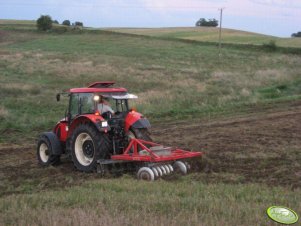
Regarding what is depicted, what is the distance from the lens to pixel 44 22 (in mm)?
74625

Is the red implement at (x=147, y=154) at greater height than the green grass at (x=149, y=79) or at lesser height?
greater

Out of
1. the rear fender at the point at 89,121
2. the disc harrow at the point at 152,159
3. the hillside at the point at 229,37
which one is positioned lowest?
the hillside at the point at 229,37

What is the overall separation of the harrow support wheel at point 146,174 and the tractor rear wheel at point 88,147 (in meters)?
0.95

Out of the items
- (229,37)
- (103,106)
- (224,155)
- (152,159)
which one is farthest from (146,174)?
(229,37)

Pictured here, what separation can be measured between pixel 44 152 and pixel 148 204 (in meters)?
5.25

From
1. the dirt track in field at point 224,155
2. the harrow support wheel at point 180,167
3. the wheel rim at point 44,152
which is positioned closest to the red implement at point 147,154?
the harrow support wheel at point 180,167

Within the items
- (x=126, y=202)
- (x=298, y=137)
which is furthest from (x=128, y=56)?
(x=126, y=202)

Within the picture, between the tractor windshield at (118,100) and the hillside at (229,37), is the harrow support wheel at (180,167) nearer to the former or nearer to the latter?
the tractor windshield at (118,100)

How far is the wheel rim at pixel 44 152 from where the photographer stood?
11469mm

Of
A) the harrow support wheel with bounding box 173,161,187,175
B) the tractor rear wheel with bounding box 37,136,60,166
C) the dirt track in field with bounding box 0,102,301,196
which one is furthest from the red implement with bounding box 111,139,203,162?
the tractor rear wheel with bounding box 37,136,60,166

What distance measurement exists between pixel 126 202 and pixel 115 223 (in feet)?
4.22

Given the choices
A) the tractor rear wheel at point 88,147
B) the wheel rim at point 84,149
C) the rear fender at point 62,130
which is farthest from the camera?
the rear fender at point 62,130

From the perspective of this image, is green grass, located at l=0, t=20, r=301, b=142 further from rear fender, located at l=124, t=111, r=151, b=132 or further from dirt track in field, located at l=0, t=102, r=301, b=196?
rear fender, located at l=124, t=111, r=151, b=132

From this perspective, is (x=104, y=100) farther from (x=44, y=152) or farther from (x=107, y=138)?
(x=44, y=152)
